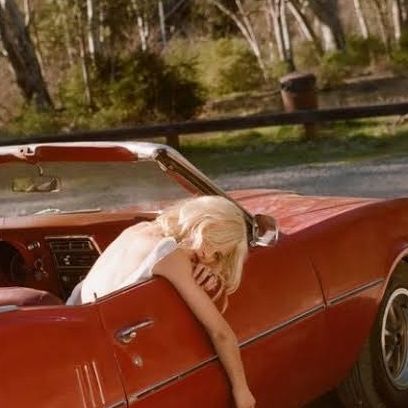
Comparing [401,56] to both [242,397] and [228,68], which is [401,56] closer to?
[228,68]

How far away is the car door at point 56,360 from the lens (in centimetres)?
295

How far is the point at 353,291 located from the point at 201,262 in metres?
1.04

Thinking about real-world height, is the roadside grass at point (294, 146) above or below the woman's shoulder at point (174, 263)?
below

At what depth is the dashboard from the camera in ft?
15.5

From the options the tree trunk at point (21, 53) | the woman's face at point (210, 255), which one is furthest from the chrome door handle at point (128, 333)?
the tree trunk at point (21, 53)

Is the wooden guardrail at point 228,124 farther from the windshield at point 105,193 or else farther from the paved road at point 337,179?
the paved road at point 337,179

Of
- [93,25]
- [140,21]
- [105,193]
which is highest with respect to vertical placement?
[93,25]

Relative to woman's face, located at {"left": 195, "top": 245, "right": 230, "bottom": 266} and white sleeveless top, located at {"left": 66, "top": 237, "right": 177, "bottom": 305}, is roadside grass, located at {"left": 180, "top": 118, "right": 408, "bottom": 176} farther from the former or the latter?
woman's face, located at {"left": 195, "top": 245, "right": 230, "bottom": 266}

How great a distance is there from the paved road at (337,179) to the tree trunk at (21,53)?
9.28 metres

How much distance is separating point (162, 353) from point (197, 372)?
0.19 m

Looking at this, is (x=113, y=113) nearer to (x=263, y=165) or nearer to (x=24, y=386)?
(x=263, y=165)

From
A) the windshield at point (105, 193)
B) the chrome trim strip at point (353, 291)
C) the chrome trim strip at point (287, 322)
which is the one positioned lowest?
the windshield at point (105, 193)

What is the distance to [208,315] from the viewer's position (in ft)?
11.7

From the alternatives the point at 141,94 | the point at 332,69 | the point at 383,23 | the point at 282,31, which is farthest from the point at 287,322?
the point at 383,23
